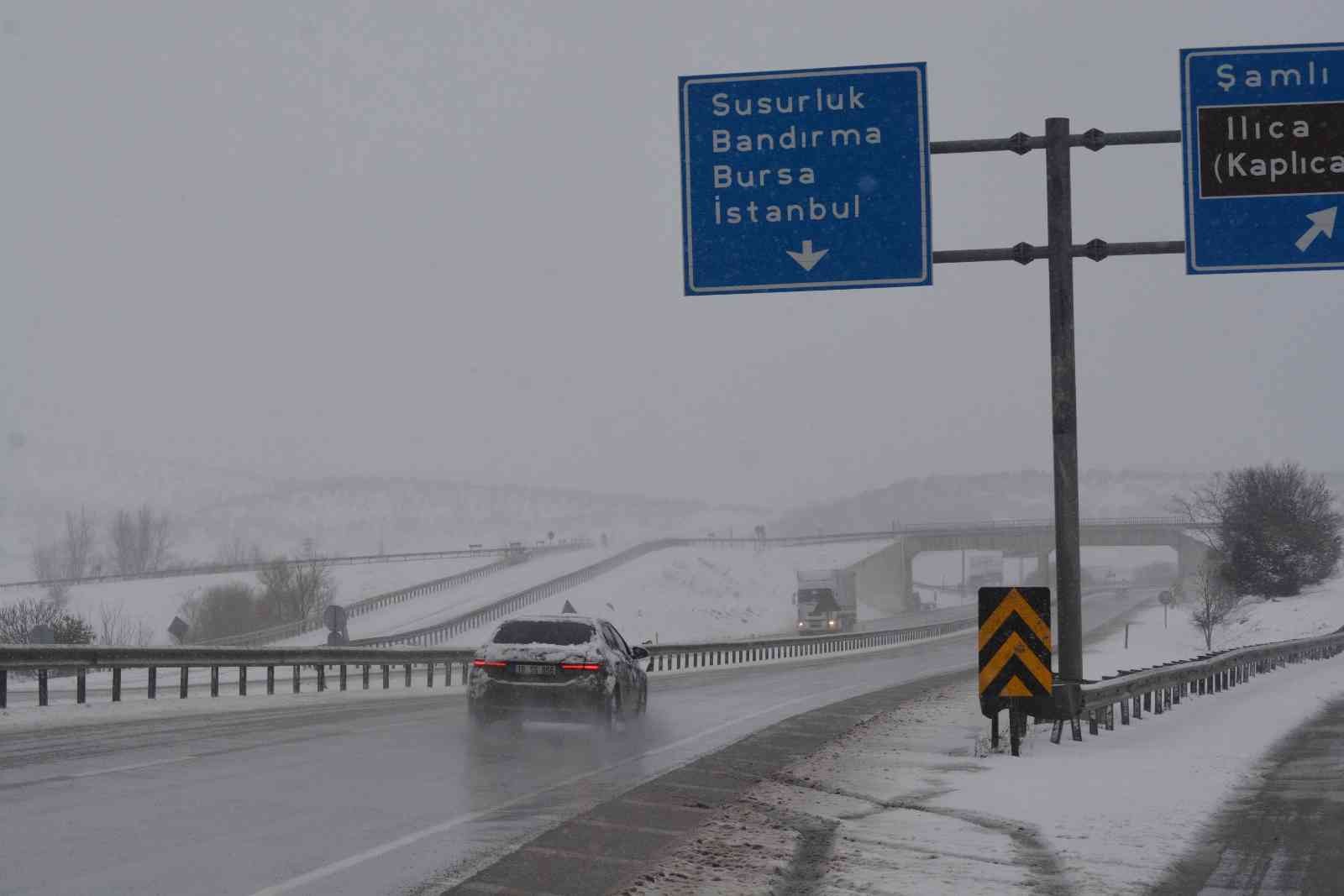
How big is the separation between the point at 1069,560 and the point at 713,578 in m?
99.7

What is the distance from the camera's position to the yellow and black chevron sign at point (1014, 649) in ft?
47.1

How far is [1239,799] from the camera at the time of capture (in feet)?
39.5

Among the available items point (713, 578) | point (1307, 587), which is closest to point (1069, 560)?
point (1307, 587)

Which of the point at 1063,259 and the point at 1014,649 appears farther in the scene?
the point at 1063,259

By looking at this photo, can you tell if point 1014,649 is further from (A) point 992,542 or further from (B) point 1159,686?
(A) point 992,542

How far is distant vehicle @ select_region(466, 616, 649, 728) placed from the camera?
18.4 meters

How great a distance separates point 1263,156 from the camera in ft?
53.7

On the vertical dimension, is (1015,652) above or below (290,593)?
above

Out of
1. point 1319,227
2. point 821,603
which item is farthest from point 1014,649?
point 821,603

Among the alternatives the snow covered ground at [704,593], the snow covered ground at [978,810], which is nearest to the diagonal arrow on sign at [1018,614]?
the snow covered ground at [978,810]

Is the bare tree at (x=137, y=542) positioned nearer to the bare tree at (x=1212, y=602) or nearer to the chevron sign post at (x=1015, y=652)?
the bare tree at (x=1212, y=602)

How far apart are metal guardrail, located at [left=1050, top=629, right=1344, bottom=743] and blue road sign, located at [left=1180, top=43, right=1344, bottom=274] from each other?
4.80m

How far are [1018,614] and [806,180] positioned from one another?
214 inches

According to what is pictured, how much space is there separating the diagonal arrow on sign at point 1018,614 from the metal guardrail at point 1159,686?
1248mm
